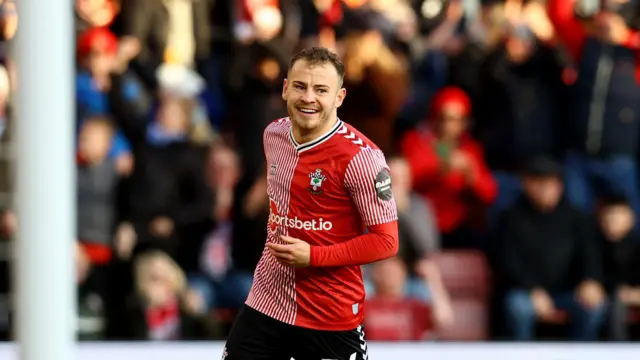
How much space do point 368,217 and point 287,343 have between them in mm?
582

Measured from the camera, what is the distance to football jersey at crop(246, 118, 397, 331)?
4.16 m

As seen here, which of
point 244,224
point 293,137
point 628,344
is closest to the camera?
point 293,137

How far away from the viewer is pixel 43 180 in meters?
3.55

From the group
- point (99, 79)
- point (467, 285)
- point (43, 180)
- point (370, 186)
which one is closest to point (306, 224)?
point (370, 186)

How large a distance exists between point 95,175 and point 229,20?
50.0 inches

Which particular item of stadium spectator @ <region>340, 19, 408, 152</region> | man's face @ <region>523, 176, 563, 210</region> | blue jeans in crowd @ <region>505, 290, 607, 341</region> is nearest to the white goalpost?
stadium spectator @ <region>340, 19, 408, 152</region>

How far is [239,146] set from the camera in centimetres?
726

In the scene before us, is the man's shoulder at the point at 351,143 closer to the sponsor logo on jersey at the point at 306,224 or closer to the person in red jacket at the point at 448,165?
the sponsor logo on jersey at the point at 306,224

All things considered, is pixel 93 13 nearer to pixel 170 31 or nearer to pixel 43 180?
pixel 170 31

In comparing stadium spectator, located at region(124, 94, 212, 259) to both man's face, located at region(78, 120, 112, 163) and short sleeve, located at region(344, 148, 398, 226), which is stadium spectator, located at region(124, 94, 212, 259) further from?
short sleeve, located at region(344, 148, 398, 226)

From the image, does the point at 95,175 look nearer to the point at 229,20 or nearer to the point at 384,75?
the point at 229,20

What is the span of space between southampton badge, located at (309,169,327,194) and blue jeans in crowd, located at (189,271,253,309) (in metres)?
2.97

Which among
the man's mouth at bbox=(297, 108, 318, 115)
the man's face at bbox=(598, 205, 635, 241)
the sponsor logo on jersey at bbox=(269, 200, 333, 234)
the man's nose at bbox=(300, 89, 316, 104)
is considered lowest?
the man's face at bbox=(598, 205, 635, 241)

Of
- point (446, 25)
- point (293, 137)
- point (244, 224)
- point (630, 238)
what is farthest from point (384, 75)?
point (293, 137)
